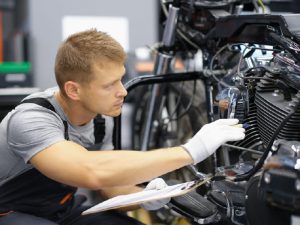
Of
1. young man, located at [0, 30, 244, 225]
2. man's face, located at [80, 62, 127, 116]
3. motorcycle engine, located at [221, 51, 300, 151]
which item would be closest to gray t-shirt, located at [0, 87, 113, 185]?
young man, located at [0, 30, 244, 225]

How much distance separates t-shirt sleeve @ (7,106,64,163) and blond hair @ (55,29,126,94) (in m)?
0.10

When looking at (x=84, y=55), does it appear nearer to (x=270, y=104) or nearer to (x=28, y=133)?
(x=28, y=133)

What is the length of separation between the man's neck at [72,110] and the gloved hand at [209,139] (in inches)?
13.6

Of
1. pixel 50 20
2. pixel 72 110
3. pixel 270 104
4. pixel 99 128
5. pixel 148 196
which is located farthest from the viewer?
pixel 50 20

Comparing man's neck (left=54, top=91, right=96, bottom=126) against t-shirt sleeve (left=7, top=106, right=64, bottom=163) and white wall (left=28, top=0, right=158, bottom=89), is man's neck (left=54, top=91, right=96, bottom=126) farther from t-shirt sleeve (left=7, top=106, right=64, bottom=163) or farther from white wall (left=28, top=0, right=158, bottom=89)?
white wall (left=28, top=0, right=158, bottom=89)

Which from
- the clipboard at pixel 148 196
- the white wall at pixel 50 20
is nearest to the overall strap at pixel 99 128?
the clipboard at pixel 148 196

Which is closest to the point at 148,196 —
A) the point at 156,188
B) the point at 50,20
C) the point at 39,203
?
the point at 156,188

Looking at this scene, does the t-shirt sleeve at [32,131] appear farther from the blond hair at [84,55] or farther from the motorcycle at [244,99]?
the motorcycle at [244,99]

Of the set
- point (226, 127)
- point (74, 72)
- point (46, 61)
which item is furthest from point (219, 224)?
point (46, 61)

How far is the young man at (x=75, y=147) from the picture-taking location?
3.39 feet

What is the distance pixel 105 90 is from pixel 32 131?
191mm

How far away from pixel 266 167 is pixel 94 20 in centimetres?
286

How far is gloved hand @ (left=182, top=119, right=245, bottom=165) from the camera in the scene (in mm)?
1040

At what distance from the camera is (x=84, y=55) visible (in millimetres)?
1137
